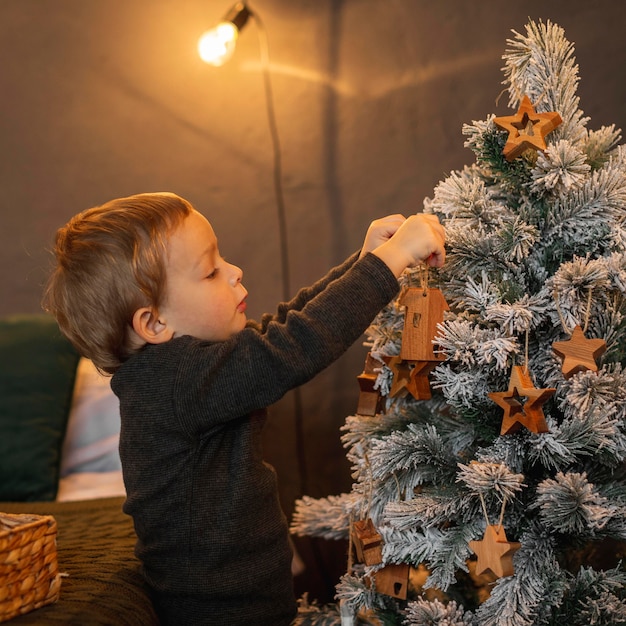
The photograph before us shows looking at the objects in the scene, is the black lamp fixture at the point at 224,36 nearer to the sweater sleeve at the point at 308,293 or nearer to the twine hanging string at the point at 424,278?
the sweater sleeve at the point at 308,293

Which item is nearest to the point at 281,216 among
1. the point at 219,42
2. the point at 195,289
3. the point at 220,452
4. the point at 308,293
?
the point at 219,42

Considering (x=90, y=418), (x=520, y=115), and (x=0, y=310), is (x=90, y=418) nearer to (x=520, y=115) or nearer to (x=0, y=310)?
(x=0, y=310)

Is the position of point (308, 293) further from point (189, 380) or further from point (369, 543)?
point (369, 543)

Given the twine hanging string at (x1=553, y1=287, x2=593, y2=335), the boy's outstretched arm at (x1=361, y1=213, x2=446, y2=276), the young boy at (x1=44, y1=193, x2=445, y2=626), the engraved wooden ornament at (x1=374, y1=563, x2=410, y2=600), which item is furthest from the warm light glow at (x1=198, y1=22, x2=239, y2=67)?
the engraved wooden ornament at (x1=374, y1=563, x2=410, y2=600)

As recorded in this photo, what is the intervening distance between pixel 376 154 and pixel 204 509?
0.97 meters

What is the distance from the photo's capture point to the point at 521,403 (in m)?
0.83

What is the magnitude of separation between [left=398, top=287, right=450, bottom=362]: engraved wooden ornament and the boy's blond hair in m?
0.37

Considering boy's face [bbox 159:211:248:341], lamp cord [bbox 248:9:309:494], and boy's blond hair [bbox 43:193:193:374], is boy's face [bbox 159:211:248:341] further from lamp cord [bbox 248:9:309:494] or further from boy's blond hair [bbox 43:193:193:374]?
lamp cord [bbox 248:9:309:494]

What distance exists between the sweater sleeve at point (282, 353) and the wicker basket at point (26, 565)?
0.23 meters

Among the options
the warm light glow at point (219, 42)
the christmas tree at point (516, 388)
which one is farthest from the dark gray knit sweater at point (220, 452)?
the warm light glow at point (219, 42)

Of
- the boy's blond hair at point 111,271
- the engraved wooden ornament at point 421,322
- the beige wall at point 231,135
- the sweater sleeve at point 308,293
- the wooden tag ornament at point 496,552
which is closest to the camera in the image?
the wooden tag ornament at point 496,552

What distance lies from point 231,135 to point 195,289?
77cm

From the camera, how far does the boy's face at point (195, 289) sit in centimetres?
101

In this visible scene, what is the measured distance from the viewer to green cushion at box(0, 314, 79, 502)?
142 centimetres
